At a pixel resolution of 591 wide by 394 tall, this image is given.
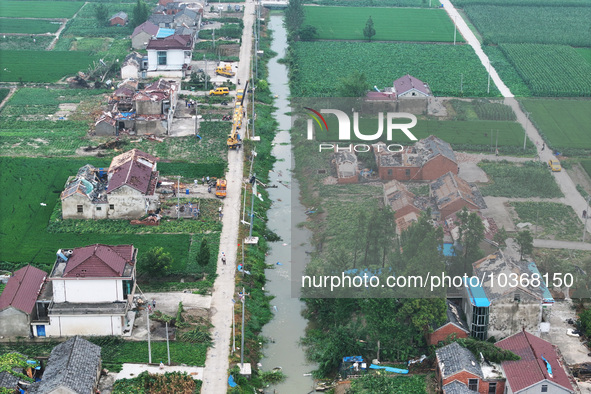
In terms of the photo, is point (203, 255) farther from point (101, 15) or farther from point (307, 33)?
point (101, 15)

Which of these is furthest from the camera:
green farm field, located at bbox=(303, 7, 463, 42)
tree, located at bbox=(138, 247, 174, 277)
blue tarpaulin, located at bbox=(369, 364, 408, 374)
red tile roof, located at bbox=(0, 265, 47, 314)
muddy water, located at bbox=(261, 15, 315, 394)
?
green farm field, located at bbox=(303, 7, 463, 42)

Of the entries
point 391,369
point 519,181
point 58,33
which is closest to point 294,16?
point 58,33

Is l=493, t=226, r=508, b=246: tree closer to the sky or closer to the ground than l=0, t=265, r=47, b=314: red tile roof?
closer to the sky

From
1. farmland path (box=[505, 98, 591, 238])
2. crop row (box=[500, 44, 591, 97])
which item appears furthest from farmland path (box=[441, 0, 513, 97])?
farmland path (box=[505, 98, 591, 238])

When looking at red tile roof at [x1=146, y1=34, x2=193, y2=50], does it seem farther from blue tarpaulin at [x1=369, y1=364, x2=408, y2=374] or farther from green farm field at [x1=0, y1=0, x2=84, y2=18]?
blue tarpaulin at [x1=369, y1=364, x2=408, y2=374]

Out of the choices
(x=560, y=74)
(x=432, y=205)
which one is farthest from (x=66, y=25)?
(x=432, y=205)
